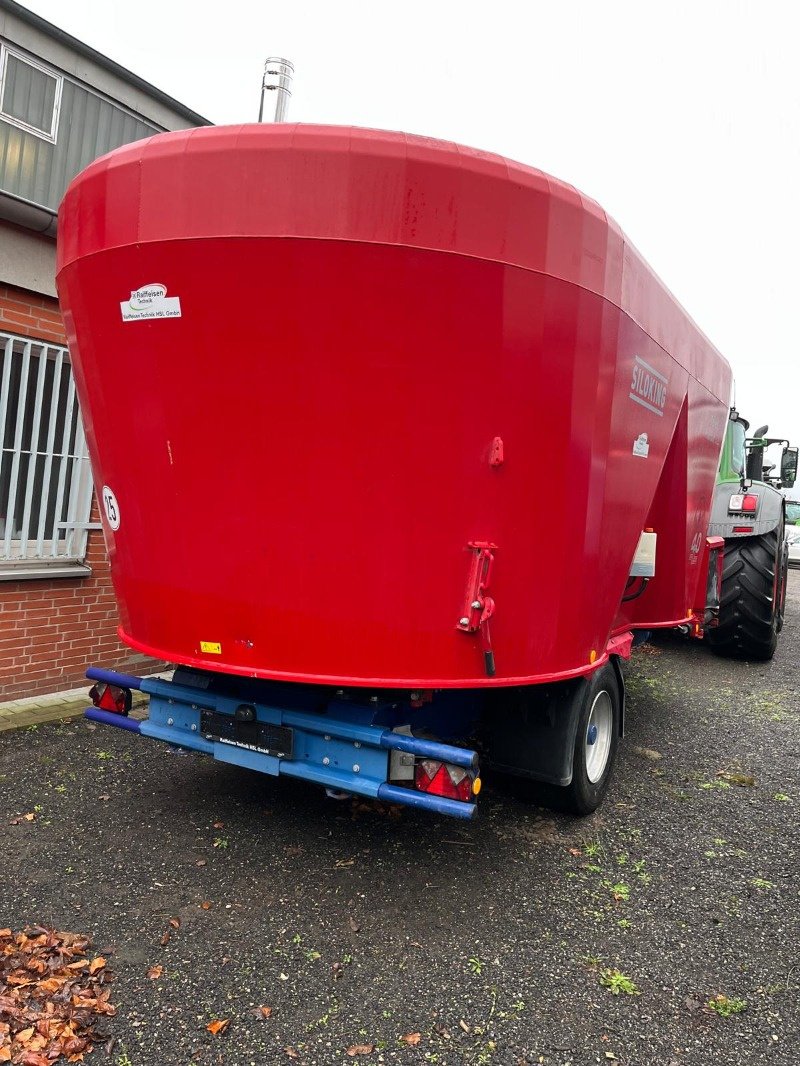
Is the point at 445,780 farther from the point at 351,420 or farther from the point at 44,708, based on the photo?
the point at 44,708

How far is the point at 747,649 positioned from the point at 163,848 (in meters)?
6.60

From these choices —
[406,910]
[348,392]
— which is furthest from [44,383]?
[406,910]

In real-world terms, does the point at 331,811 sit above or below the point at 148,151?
below

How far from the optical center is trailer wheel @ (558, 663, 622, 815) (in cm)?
370

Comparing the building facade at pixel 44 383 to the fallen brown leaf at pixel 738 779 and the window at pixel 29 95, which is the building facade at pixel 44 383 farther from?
the fallen brown leaf at pixel 738 779

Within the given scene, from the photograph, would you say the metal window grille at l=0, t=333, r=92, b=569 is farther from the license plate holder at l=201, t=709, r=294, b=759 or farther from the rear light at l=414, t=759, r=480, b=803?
the rear light at l=414, t=759, r=480, b=803

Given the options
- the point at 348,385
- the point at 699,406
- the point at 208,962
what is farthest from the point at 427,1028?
the point at 699,406

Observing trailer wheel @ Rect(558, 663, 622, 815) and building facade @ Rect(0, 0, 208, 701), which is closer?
trailer wheel @ Rect(558, 663, 622, 815)

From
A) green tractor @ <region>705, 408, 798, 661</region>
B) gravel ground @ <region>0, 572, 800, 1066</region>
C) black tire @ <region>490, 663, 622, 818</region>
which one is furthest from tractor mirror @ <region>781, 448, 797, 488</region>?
black tire @ <region>490, 663, 622, 818</region>

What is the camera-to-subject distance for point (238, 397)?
272cm

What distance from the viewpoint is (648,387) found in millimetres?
3525

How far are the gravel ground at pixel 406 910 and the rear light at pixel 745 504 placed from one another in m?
3.34

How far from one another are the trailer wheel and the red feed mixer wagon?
1.91 feet

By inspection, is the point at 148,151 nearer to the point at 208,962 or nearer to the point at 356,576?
the point at 356,576
